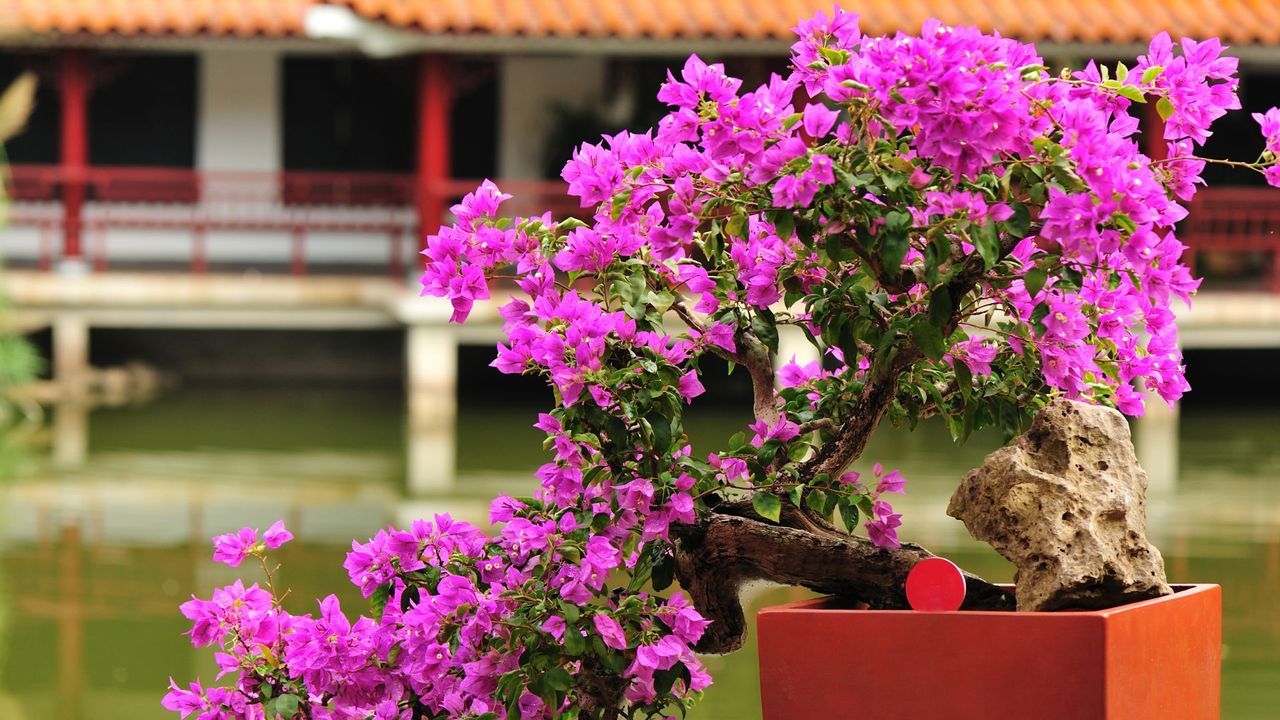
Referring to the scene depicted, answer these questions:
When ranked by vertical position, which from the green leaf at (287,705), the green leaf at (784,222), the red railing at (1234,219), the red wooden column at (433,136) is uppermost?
the red wooden column at (433,136)

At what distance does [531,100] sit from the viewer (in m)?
15.2

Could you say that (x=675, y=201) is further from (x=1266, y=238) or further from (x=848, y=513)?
(x=1266, y=238)

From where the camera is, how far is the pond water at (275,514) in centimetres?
527

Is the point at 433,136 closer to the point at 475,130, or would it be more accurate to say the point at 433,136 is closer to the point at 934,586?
the point at 475,130

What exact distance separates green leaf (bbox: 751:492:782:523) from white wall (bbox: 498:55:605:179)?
12.3 meters

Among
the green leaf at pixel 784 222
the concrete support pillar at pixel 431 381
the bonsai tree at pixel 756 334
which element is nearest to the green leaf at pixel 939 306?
the bonsai tree at pixel 756 334

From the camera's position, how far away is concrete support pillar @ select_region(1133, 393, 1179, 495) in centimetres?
958

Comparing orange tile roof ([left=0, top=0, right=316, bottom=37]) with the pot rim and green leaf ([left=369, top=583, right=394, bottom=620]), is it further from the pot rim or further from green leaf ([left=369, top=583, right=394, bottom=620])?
the pot rim

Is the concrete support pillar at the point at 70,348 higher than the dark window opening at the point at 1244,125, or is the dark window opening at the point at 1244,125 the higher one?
the dark window opening at the point at 1244,125

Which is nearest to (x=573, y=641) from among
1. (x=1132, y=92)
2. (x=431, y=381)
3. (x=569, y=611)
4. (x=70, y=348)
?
(x=569, y=611)

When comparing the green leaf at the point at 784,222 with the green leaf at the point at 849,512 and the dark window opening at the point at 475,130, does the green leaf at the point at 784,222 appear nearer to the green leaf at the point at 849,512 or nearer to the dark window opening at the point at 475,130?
the green leaf at the point at 849,512

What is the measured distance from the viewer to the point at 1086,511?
294 cm

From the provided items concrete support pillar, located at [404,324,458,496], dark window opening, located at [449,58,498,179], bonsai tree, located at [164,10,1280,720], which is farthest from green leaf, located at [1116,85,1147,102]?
dark window opening, located at [449,58,498,179]

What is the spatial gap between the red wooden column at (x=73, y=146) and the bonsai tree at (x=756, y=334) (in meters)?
11.3
